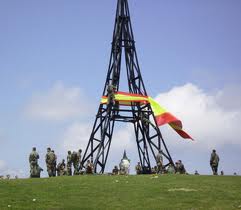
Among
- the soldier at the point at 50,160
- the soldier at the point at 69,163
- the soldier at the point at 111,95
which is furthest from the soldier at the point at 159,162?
the soldier at the point at 50,160

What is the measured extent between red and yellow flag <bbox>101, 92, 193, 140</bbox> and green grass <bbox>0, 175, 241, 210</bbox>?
58.4 ft

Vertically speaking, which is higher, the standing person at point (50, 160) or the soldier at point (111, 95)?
the soldier at point (111, 95)

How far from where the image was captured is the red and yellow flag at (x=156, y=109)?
4991 centimetres

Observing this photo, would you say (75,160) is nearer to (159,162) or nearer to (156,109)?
(159,162)

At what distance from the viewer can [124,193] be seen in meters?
26.9

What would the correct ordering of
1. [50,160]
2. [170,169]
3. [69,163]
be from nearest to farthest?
1. [50,160]
2. [69,163]
3. [170,169]

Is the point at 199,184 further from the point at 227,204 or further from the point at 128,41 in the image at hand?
the point at 128,41

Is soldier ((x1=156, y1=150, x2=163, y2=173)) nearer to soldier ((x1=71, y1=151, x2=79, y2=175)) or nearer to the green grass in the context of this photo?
soldier ((x1=71, y1=151, x2=79, y2=175))

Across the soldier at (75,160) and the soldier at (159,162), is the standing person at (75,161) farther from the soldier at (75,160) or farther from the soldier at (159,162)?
the soldier at (159,162)

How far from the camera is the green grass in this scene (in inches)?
950

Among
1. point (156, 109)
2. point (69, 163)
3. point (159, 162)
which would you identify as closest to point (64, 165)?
point (69, 163)

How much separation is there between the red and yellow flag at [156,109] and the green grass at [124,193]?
58.4ft

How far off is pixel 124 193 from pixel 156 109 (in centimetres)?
2479

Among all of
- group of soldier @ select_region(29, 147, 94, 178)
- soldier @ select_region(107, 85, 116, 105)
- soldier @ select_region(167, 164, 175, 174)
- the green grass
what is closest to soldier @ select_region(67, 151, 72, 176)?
group of soldier @ select_region(29, 147, 94, 178)
